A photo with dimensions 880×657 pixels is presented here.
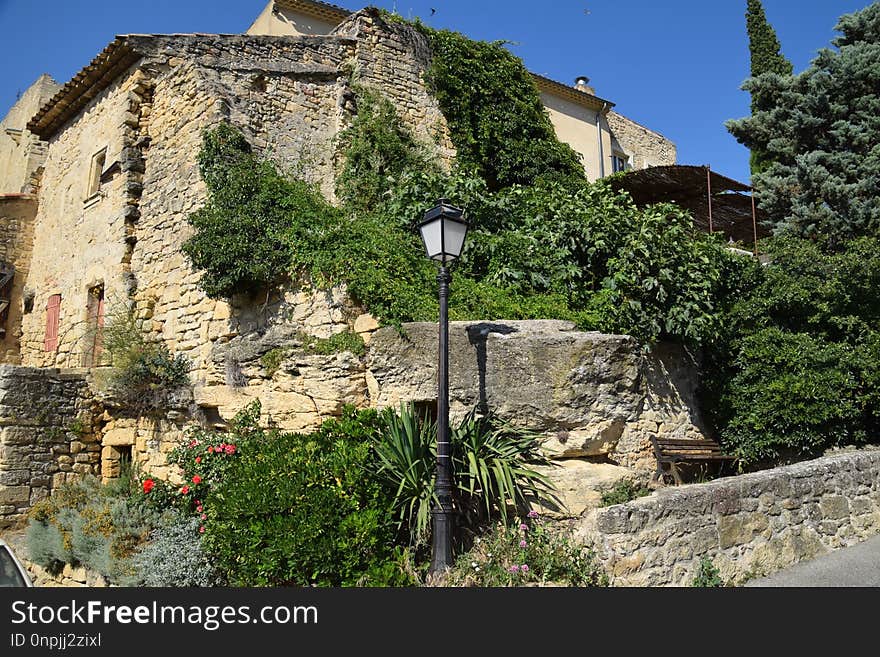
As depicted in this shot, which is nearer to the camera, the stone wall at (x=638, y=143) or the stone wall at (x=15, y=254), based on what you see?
the stone wall at (x=15, y=254)

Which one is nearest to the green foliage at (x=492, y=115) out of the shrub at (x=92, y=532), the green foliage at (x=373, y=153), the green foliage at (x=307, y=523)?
the green foliage at (x=373, y=153)

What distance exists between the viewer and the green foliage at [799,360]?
900cm

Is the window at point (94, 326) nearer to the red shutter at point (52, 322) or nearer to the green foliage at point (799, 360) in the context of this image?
the red shutter at point (52, 322)

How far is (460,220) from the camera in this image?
5.97m

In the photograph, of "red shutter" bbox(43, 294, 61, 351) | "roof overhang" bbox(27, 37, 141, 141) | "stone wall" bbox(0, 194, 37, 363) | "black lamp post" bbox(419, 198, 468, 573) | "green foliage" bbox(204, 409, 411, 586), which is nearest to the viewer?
"green foliage" bbox(204, 409, 411, 586)

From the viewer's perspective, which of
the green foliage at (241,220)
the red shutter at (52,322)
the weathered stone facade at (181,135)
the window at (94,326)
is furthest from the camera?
the red shutter at (52,322)

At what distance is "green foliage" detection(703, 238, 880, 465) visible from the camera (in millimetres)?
9000

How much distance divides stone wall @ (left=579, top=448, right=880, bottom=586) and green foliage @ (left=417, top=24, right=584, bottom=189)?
7.81m

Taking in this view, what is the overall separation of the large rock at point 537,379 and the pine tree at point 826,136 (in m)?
→ 9.70

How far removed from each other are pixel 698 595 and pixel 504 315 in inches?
155

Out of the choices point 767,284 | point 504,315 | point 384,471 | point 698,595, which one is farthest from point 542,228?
point 698,595

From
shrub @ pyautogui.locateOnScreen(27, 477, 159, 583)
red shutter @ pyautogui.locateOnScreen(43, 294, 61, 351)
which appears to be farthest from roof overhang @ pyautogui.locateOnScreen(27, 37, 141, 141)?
shrub @ pyautogui.locateOnScreen(27, 477, 159, 583)

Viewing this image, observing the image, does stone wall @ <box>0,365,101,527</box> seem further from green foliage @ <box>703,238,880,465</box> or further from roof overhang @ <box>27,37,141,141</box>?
green foliage @ <box>703,238,880,465</box>

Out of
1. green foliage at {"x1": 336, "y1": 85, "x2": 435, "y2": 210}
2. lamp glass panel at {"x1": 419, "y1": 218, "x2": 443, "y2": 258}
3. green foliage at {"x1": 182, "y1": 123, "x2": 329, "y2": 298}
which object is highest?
green foliage at {"x1": 336, "y1": 85, "x2": 435, "y2": 210}
